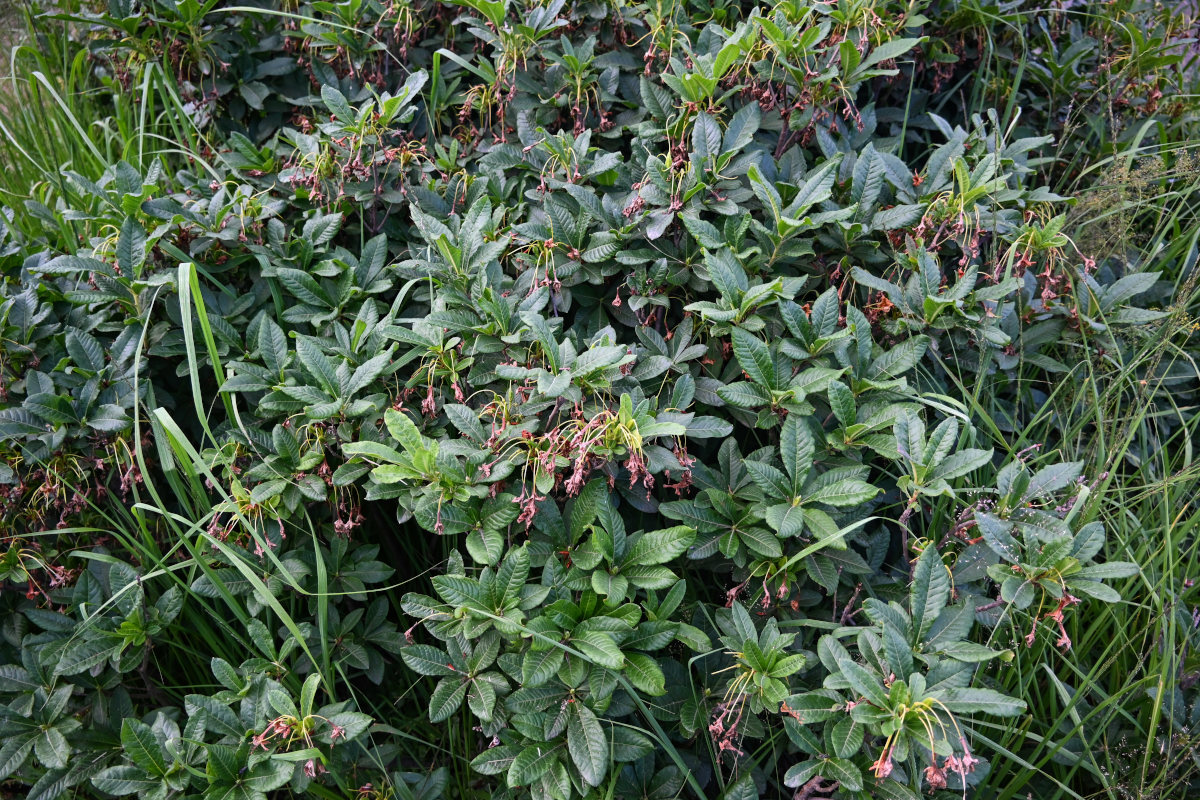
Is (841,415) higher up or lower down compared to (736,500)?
higher up

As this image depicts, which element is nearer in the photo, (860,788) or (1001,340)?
(860,788)

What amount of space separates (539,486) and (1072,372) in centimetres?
144

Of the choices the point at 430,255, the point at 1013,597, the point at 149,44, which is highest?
the point at 149,44

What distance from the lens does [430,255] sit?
1.82 m

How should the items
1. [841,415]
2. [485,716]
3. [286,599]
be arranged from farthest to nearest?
[286,599]
[841,415]
[485,716]

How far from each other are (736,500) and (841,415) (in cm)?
26

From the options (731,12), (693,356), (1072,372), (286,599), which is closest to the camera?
(693,356)

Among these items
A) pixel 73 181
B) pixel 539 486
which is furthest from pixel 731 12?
pixel 73 181

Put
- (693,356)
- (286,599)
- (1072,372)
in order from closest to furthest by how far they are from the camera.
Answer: (693,356), (286,599), (1072,372)

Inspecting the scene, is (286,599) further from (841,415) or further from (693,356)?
(841,415)

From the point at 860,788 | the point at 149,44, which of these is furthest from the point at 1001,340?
the point at 149,44

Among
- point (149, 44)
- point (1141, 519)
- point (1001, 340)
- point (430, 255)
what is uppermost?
point (149, 44)

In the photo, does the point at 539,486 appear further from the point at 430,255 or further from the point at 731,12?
the point at 731,12

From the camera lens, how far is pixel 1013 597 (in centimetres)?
146
